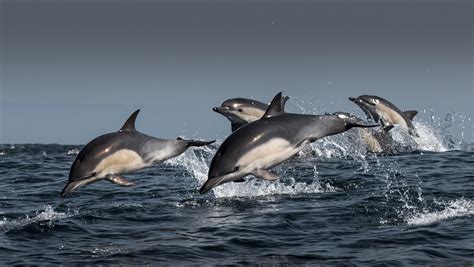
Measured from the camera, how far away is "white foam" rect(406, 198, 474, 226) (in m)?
11.4

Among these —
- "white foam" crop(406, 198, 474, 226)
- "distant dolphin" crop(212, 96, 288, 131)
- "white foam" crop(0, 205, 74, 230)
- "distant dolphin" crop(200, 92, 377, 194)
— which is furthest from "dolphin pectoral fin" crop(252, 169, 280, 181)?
"distant dolphin" crop(212, 96, 288, 131)

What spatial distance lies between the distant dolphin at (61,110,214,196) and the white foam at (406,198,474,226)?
153 inches

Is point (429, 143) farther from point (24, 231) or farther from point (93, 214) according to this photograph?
point (24, 231)

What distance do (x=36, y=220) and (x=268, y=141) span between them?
455cm

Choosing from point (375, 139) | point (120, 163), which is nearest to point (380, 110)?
point (375, 139)

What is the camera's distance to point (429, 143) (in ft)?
87.6

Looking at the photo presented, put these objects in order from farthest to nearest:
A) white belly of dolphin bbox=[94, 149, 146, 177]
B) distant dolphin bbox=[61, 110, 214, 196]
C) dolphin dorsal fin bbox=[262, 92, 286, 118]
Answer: dolphin dorsal fin bbox=[262, 92, 286, 118]
white belly of dolphin bbox=[94, 149, 146, 177]
distant dolphin bbox=[61, 110, 214, 196]

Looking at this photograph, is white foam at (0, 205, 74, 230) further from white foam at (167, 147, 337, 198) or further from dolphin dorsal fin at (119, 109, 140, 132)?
white foam at (167, 147, 337, 198)

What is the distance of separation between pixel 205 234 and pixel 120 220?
2.00m

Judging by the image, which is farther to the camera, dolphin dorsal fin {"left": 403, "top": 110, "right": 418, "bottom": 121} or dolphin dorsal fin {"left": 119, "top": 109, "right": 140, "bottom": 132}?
dolphin dorsal fin {"left": 403, "top": 110, "right": 418, "bottom": 121}

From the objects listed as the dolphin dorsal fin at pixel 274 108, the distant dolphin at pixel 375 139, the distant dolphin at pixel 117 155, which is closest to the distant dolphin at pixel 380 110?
the distant dolphin at pixel 375 139

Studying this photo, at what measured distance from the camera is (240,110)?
16.6m

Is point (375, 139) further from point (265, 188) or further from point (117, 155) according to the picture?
point (117, 155)

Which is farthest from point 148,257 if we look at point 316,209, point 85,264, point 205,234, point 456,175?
point 456,175
